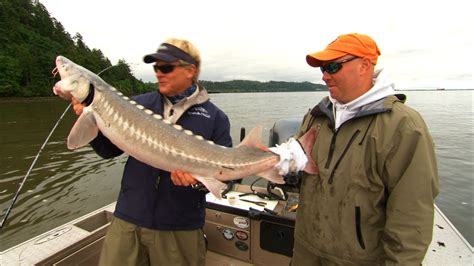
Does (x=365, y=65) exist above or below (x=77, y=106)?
above

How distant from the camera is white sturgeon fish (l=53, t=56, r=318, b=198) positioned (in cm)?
254

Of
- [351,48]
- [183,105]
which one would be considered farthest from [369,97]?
[183,105]

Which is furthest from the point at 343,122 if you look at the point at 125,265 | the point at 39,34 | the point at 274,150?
the point at 39,34

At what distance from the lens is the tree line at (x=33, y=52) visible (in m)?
50.6

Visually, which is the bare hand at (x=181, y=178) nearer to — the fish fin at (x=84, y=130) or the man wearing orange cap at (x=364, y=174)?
the fish fin at (x=84, y=130)

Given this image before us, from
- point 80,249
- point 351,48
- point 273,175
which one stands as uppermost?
point 351,48

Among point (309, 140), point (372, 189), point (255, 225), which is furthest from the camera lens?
point (255, 225)

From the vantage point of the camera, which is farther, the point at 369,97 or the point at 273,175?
the point at 273,175

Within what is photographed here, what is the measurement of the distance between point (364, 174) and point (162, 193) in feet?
5.14

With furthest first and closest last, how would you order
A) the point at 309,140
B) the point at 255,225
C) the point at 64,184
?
the point at 64,184 → the point at 255,225 → the point at 309,140

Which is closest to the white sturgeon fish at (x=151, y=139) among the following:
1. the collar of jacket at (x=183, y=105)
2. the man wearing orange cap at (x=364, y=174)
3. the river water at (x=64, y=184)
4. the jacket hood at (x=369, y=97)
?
the collar of jacket at (x=183, y=105)

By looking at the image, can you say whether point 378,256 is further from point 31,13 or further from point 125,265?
point 31,13

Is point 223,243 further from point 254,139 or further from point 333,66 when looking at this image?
point 333,66

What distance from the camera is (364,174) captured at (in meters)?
2.01
